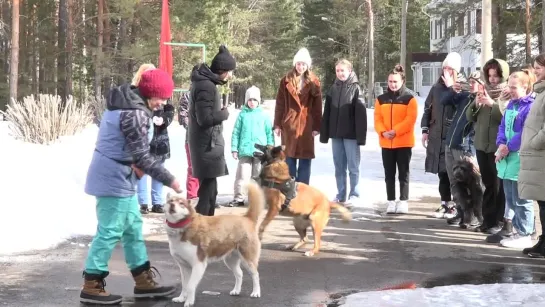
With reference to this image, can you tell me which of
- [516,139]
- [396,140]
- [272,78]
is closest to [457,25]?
[396,140]

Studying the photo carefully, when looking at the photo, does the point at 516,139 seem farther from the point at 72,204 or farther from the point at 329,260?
the point at 72,204

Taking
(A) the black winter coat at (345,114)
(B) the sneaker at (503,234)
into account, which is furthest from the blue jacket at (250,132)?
(B) the sneaker at (503,234)

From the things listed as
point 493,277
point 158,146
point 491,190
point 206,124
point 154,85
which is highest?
point 154,85

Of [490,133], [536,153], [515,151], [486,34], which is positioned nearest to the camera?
[536,153]

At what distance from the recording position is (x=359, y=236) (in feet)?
28.8

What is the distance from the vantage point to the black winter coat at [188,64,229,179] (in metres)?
7.54

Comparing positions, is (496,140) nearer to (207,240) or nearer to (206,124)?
(206,124)

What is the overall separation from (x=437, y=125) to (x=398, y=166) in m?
0.80

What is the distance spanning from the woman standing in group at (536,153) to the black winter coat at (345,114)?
3335mm

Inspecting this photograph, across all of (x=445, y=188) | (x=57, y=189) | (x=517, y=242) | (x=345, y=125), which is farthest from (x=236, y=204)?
(x=517, y=242)

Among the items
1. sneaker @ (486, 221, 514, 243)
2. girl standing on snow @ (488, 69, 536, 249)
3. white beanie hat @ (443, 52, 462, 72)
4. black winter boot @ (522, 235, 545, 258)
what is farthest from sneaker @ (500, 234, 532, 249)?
white beanie hat @ (443, 52, 462, 72)

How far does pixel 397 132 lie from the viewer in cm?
1026

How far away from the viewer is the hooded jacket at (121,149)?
561 centimetres

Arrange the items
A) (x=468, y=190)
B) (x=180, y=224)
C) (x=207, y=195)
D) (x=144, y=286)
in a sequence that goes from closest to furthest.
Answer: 1. (x=180, y=224)
2. (x=144, y=286)
3. (x=207, y=195)
4. (x=468, y=190)
